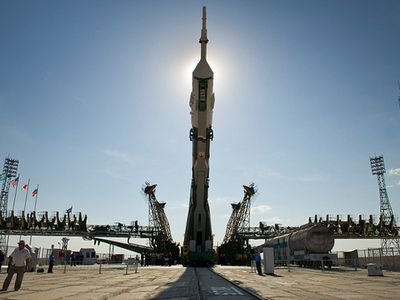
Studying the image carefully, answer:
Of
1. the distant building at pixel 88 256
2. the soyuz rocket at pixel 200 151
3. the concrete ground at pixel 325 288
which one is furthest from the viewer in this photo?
the distant building at pixel 88 256

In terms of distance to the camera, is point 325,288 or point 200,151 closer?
point 325,288

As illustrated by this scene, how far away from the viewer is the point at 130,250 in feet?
305

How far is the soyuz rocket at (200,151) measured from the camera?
4531cm

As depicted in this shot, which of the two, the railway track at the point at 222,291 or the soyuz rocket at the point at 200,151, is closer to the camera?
the railway track at the point at 222,291

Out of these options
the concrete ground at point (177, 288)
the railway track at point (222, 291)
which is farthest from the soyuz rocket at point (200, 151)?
the railway track at point (222, 291)

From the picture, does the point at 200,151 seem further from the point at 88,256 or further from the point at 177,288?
the point at 177,288

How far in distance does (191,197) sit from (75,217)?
34.8 meters

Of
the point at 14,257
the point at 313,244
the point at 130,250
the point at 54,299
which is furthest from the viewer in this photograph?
the point at 130,250

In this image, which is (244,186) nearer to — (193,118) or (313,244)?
(193,118)

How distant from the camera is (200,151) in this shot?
46.8m

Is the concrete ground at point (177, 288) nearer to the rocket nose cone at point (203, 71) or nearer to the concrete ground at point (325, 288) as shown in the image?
the concrete ground at point (325, 288)

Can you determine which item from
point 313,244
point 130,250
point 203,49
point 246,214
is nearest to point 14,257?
point 313,244

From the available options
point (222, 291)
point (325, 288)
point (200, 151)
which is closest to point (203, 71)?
point (200, 151)

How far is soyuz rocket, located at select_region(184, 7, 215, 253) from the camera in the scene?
149ft
